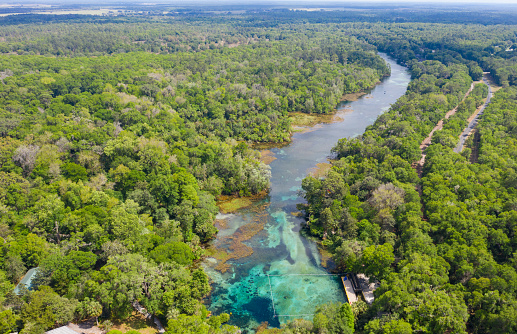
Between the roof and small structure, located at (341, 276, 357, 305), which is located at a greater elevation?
the roof

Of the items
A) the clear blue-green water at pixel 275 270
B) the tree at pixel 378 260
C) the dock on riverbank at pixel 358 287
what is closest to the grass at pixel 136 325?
the clear blue-green water at pixel 275 270

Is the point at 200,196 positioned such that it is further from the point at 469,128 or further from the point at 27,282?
the point at 469,128

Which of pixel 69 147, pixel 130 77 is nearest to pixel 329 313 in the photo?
pixel 69 147

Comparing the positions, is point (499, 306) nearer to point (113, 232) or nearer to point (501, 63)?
point (113, 232)

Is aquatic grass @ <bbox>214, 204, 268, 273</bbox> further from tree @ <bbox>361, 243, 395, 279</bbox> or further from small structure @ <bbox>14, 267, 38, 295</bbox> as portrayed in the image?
small structure @ <bbox>14, 267, 38, 295</bbox>

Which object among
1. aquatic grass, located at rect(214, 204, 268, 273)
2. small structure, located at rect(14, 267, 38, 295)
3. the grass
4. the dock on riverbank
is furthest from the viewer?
aquatic grass, located at rect(214, 204, 268, 273)

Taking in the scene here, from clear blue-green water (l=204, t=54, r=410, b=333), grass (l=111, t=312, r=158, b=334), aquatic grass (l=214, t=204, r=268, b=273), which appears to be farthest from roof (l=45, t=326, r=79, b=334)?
aquatic grass (l=214, t=204, r=268, b=273)
